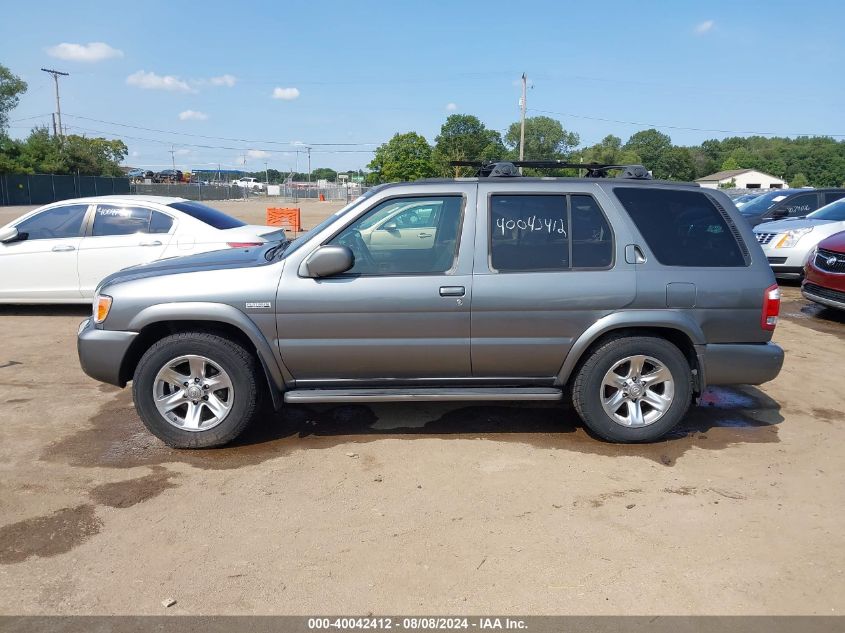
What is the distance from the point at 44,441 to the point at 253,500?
6.46ft

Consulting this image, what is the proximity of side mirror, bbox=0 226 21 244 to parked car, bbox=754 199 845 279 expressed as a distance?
11.6 m

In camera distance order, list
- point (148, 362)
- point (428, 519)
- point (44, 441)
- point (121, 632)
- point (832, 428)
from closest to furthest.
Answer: point (121, 632)
point (428, 519)
point (148, 362)
point (44, 441)
point (832, 428)

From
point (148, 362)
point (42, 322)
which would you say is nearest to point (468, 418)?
point (148, 362)

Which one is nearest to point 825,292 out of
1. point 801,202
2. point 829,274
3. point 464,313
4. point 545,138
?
point 829,274

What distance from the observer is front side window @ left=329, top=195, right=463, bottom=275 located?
4.61 m

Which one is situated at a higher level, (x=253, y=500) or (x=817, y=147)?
(x=817, y=147)

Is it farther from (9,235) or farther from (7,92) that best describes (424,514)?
(7,92)

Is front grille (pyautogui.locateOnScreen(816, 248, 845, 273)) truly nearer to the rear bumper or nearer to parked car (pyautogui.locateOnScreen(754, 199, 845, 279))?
parked car (pyautogui.locateOnScreen(754, 199, 845, 279))

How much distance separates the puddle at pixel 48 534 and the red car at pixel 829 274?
29.6 feet

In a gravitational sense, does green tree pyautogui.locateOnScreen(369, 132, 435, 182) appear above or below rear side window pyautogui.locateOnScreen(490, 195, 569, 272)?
above

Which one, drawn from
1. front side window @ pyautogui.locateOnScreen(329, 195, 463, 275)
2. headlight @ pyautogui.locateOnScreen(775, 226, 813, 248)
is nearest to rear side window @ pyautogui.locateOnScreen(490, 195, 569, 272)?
front side window @ pyautogui.locateOnScreen(329, 195, 463, 275)

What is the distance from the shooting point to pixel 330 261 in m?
4.41

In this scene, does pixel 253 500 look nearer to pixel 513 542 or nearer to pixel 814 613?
pixel 513 542

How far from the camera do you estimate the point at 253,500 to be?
3.95 metres
